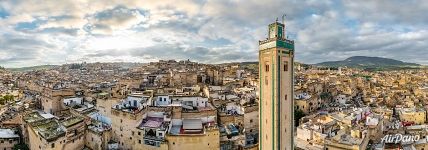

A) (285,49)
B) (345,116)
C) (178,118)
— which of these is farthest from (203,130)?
(345,116)

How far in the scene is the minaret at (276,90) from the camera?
16.7 meters

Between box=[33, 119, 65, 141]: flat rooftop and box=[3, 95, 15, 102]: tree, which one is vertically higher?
box=[3, 95, 15, 102]: tree

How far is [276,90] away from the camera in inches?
658

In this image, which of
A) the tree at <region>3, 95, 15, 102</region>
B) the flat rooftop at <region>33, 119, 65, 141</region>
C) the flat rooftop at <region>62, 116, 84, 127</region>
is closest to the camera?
the flat rooftop at <region>33, 119, 65, 141</region>

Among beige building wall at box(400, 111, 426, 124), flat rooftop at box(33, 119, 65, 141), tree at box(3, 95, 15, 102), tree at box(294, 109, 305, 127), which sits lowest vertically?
beige building wall at box(400, 111, 426, 124)

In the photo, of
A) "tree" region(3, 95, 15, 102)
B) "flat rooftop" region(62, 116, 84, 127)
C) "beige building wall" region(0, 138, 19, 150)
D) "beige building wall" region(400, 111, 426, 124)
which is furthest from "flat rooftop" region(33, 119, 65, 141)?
"beige building wall" region(400, 111, 426, 124)

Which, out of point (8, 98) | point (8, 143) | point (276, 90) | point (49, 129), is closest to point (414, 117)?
point (276, 90)

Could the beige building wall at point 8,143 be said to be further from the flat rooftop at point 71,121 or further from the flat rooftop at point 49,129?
the flat rooftop at point 71,121

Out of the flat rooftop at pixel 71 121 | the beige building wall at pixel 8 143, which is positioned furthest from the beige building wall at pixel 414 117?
the beige building wall at pixel 8 143

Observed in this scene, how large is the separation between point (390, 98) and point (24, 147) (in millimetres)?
38834

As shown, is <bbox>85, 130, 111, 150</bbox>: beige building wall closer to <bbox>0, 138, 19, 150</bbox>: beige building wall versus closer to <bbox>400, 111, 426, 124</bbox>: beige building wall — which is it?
<bbox>0, 138, 19, 150</bbox>: beige building wall

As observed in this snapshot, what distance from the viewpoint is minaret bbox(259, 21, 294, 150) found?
658 inches

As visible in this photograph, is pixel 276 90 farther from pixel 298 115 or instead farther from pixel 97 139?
pixel 298 115

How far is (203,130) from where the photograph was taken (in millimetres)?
20719
